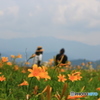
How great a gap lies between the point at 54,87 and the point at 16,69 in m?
1.58

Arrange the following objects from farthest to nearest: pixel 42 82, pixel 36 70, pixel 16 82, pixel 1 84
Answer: pixel 42 82, pixel 16 82, pixel 1 84, pixel 36 70

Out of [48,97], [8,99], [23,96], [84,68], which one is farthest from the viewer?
[84,68]

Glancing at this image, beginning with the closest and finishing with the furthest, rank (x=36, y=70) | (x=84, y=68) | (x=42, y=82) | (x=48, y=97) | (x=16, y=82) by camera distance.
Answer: (x=48, y=97) → (x=36, y=70) → (x=16, y=82) → (x=42, y=82) → (x=84, y=68)

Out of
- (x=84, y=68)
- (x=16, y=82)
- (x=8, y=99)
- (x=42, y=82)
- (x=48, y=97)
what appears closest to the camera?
(x=48, y=97)

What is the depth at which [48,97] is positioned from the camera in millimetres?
990

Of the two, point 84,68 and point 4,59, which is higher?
point 4,59

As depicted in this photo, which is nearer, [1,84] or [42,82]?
[1,84]

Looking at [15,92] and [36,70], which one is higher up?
[36,70]

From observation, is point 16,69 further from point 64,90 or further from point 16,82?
point 64,90

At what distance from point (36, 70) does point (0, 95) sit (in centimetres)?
159

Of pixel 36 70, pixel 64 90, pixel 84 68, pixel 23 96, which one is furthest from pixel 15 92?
pixel 84 68

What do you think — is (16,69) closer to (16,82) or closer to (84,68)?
(16,82)

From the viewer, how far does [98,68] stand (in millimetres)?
11250

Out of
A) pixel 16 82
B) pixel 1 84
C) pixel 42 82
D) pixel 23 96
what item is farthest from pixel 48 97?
pixel 42 82
